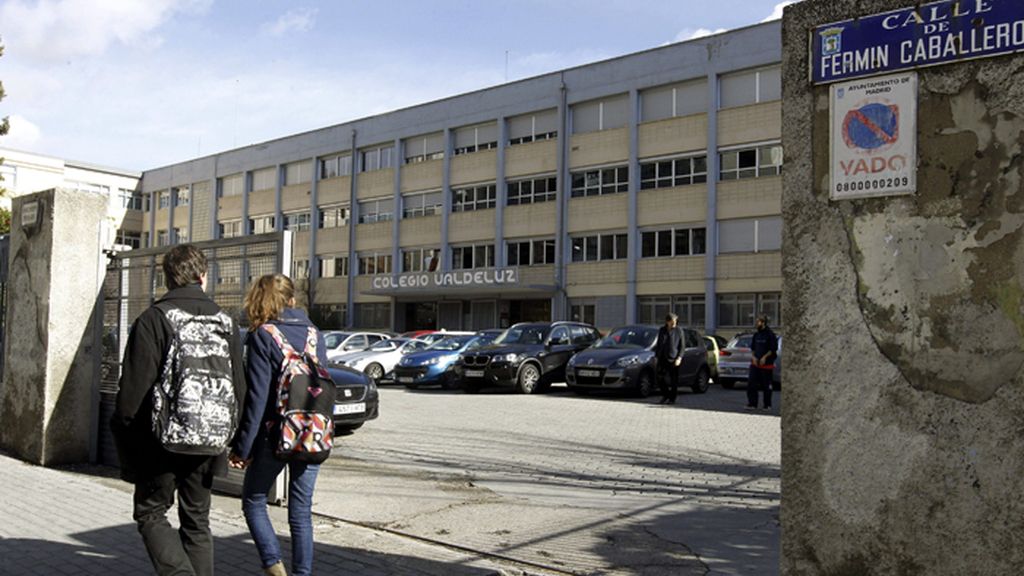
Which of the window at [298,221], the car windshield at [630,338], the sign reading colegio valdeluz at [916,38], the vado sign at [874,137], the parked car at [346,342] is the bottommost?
the parked car at [346,342]

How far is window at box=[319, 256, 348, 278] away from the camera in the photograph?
53031 mm

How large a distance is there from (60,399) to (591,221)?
3299 centimetres

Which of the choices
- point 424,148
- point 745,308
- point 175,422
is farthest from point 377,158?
point 175,422

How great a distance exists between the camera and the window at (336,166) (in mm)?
53000

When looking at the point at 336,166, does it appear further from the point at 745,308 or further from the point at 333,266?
the point at 745,308

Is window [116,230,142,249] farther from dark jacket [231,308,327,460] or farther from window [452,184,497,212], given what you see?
dark jacket [231,308,327,460]

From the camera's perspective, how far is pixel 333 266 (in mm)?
53750

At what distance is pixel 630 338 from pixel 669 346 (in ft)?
9.95

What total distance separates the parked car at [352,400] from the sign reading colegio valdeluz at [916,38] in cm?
938

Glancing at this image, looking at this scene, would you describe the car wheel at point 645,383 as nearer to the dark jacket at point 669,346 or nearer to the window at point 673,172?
the dark jacket at point 669,346

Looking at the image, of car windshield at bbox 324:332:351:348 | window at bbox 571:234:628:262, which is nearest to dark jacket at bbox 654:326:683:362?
car windshield at bbox 324:332:351:348

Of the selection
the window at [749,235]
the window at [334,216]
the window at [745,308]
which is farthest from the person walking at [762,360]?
the window at [334,216]

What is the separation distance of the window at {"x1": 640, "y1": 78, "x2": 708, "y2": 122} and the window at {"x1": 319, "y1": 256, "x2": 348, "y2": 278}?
2113cm

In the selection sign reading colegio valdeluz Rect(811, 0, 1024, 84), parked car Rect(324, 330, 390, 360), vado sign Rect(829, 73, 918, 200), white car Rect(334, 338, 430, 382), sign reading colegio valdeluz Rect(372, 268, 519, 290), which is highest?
sign reading colegio valdeluz Rect(372, 268, 519, 290)
